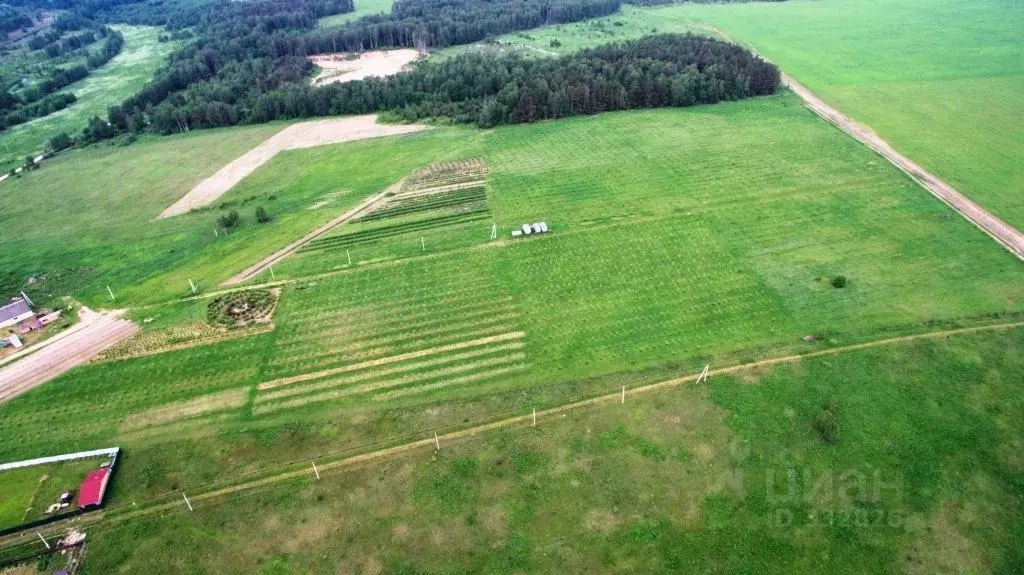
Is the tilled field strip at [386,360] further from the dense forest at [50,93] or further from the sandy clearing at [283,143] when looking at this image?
the dense forest at [50,93]

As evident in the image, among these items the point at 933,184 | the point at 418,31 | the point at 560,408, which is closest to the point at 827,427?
the point at 560,408

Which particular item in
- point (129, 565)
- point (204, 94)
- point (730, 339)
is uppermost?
point (204, 94)

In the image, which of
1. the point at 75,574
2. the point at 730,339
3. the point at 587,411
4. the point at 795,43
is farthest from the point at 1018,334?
the point at 795,43

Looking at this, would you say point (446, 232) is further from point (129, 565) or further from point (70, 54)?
point (70, 54)

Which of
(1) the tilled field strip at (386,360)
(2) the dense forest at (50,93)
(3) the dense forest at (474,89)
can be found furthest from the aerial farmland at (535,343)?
(2) the dense forest at (50,93)

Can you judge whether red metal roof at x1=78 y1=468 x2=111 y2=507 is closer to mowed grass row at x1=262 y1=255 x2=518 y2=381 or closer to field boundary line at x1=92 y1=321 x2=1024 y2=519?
field boundary line at x1=92 y1=321 x2=1024 y2=519

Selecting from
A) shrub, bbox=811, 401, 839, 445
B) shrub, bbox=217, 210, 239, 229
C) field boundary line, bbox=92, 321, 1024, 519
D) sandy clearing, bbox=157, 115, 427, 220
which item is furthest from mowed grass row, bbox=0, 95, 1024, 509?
sandy clearing, bbox=157, 115, 427, 220

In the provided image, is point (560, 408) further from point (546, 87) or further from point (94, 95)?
point (94, 95)
